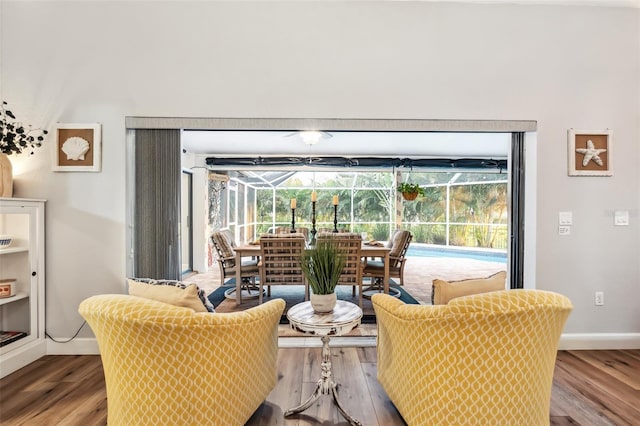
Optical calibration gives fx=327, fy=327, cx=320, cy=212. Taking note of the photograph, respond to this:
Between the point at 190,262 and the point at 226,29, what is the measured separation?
14.0ft

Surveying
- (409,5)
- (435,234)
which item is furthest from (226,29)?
(435,234)

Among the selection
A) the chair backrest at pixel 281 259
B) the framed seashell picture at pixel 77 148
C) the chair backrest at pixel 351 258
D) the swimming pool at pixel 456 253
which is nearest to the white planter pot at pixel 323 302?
the chair backrest at pixel 351 258

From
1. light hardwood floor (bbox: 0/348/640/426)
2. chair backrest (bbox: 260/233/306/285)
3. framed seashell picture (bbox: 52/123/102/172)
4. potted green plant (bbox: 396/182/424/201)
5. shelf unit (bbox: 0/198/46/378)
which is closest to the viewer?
light hardwood floor (bbox: 0/348/640/426)

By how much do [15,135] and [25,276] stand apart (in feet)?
3.82

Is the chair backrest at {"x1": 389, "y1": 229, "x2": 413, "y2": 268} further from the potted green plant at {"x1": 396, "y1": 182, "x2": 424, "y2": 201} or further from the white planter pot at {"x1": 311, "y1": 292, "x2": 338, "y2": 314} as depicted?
the white planter pot at {"x1": 311, "y1": 292, "x2": 338, "y2": 314}

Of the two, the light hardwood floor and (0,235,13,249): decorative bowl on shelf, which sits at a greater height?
(0,235,13,249): decorative bowl on shelf

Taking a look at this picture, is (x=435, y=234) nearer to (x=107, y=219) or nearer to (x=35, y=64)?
(x=107, y=219)

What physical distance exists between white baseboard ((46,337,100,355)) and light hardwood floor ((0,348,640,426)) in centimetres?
5

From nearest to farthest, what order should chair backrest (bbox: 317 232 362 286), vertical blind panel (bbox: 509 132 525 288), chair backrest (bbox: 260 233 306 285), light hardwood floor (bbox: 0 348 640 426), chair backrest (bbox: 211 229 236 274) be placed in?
light hardwood floor (bbox: 0 348 640 426) → vertical blind panel (bbox: 509 132 525 288) → chair backrest (bbox: 317 232 362 286) → chair backrest (bbox: 260 233 306 285) → chair backrest (bbox: 211 229 236 274)

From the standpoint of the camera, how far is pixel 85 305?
1593 millimetres

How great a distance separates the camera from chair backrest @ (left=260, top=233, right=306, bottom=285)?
366cm

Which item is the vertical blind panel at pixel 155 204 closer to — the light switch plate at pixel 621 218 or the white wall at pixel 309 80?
the white wall at pixel 309 80

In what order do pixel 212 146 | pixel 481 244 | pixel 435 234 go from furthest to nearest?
pixel 435 234, pixel 481 244, pixel 212 146

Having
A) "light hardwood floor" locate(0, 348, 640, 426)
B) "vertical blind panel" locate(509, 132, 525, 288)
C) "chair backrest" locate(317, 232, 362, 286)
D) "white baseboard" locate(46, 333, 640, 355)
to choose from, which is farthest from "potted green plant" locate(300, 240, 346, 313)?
"vertical blind panel" locate(509, 132, 525, 288)
